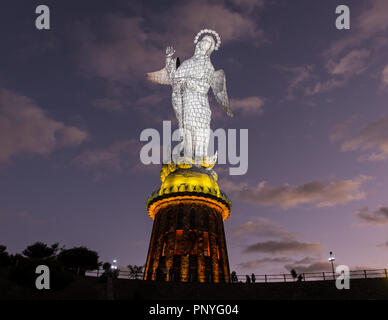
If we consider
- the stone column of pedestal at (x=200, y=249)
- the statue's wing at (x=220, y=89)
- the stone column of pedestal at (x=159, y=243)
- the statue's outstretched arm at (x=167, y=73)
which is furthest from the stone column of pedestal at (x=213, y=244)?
the statue's outstretched arm at (x=167, y=73)

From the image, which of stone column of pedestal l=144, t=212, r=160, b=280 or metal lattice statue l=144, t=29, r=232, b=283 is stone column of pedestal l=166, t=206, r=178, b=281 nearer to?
metal lattice statue l=144, t=29, r=232, b=283

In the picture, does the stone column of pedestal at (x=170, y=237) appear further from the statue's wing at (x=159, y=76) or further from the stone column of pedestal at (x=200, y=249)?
the statue's wing at (x=159, y=76)

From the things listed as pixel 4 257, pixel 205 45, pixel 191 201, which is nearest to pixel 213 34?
pixel 205 45

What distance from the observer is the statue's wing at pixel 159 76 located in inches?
2448

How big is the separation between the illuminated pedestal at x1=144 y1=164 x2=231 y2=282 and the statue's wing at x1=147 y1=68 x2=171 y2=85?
618 inches

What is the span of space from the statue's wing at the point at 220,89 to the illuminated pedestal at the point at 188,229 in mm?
12665

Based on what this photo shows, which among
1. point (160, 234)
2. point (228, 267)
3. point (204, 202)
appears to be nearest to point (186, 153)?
point (204, 202)

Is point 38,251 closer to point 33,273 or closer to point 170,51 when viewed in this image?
point 33,273

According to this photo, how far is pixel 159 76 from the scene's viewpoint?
6284 cm

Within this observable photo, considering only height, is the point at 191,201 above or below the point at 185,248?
above

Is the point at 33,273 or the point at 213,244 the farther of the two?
the point at 213,244

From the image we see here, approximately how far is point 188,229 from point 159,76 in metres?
26.1
